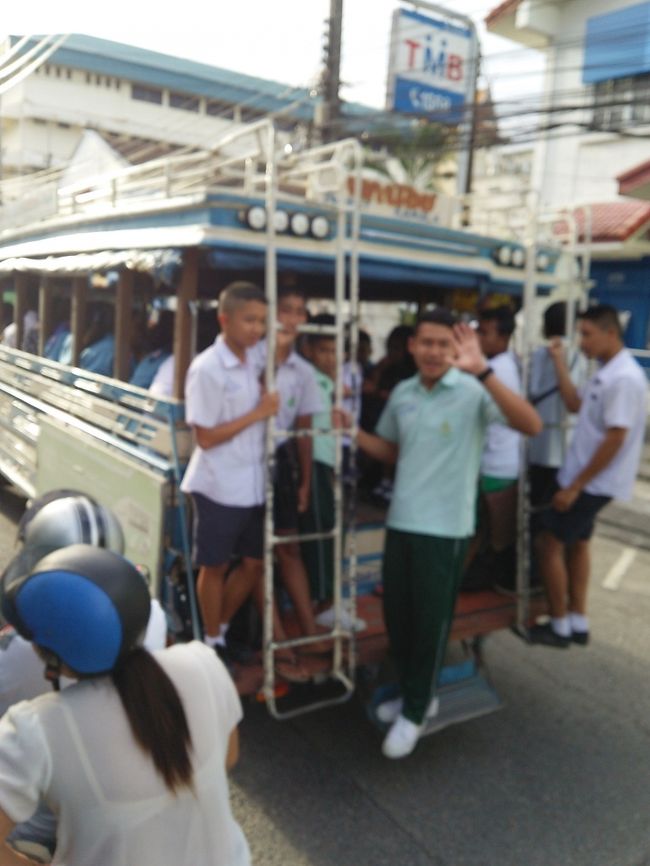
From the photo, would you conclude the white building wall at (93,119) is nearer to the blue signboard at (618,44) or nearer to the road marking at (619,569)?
the blue signboard at (618,44)

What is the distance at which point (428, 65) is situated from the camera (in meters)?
13.3

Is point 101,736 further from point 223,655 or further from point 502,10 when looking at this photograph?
point 502,10

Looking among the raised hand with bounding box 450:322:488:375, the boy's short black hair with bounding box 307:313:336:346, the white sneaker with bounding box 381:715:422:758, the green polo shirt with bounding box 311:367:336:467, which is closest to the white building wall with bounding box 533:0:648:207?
the boy's short black hair with bounding box 307:313:336:346

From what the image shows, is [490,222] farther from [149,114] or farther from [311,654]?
[149,114]

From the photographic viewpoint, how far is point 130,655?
148cm

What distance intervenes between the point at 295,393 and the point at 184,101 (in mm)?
35366

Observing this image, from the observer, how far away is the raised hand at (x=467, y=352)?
304cm

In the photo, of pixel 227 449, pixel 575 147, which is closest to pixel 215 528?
pixel 227 449

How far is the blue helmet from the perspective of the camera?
1.37 m

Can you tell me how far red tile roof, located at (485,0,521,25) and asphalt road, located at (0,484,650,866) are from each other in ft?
52.0

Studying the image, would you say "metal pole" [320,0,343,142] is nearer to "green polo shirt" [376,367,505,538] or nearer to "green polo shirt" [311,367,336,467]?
"green polo shirt" [311,367,336,467]

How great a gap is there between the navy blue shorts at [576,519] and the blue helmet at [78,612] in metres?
2.79

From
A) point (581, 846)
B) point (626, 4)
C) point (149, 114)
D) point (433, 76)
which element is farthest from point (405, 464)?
point (149, 114)

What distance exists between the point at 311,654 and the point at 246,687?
0.36m
